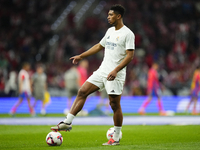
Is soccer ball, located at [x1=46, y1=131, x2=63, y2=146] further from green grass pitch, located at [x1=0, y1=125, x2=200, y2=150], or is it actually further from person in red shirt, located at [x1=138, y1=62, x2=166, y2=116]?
person in red shirt, located at [x1=138, y1=62, x2=166, y2=116]

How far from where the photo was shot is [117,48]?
6289mm

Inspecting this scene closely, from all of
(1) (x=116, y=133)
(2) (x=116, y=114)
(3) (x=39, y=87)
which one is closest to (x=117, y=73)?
(2) (x=116, y=114)

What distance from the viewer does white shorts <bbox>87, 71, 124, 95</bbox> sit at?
6215 millimetres

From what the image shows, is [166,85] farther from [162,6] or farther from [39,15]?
[39,15]

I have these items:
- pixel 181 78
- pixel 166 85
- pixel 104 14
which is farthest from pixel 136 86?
pixel 104 14

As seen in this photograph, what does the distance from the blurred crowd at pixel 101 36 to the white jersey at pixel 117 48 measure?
14.8 metres

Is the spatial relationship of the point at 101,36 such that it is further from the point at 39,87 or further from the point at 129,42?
the point at 129,42

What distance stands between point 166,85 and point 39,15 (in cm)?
1214

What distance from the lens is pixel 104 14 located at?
2853cm

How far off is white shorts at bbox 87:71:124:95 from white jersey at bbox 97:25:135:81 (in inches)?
3.2

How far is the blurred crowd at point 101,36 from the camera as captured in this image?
905 inches

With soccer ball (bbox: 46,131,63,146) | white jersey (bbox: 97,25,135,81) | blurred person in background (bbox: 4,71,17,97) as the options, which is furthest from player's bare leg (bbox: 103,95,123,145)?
blurred person in background (bbox: 4,71,17,97)

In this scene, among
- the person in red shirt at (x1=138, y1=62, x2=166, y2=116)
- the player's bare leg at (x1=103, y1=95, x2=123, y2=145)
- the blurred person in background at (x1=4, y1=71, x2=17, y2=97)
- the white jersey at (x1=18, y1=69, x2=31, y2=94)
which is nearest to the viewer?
the player's bare leg at (x1=103, y1=95, x2=123, y2=145)

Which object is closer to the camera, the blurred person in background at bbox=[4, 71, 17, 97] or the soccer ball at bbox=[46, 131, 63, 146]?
the soccer ball at bbox=[46, 131, 63, 146]
